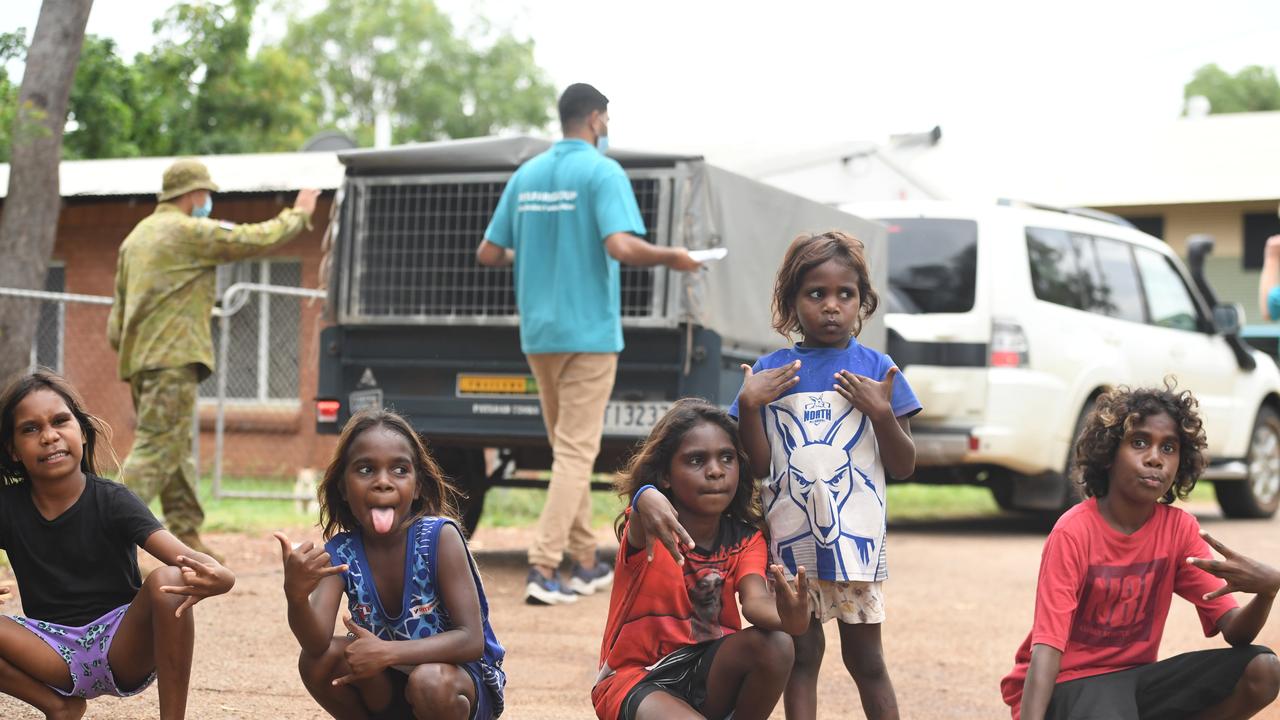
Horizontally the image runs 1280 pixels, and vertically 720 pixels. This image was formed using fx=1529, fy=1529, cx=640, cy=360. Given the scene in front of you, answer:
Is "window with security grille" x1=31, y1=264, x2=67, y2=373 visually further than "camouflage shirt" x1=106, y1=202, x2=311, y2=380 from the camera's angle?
Yes

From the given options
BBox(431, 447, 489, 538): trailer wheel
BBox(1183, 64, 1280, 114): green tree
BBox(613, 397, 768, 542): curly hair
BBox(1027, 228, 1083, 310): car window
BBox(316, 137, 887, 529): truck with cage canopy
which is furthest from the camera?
BBox(1183, 64, 1280, 114): green tree

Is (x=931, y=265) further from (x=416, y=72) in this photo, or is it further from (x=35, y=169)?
(x=416, y=72)

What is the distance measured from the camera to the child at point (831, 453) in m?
3.88

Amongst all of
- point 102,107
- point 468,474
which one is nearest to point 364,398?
point 468,474

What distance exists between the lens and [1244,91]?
174ft

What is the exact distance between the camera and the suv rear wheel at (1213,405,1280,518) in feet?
39.6

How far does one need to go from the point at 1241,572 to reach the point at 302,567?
217 cm

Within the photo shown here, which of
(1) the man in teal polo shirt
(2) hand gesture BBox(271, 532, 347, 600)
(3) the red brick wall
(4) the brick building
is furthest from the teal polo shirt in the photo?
(3) the red brick wall

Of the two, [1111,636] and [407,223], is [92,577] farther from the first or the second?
[407,223]

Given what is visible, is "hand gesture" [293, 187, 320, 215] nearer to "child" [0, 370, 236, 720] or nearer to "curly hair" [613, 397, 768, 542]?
"child" [0, 370, 236, 720]

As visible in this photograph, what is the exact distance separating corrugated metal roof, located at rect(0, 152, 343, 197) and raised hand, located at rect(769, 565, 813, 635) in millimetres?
10827

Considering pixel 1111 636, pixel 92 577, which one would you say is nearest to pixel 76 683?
pixel 92 577

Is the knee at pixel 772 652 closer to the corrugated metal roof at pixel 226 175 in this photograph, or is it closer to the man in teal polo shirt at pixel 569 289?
the man in teal polo shirt at pixel 569 289

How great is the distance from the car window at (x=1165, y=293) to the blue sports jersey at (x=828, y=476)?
764 centimetres
